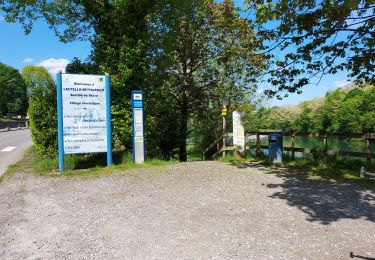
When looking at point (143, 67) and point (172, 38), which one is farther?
point (172, 38)

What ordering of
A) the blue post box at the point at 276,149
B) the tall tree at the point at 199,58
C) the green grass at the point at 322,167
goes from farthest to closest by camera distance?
1. the tall tree at the point at 199,58
2. the blue post box at the point at 276,149
3. the green grass at the point at 322,167

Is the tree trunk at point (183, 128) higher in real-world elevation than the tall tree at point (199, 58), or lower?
lower

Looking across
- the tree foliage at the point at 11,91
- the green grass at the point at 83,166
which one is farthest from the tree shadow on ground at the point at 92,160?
the tree foliage at the point at 11,91

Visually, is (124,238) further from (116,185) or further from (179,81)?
(179,81)

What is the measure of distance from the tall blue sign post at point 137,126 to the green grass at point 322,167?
3.10 metres

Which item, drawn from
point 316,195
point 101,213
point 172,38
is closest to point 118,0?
point 172,38

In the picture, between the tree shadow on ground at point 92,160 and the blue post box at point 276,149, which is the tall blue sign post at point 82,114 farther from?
the blue post box at point 276,149

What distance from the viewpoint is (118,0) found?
10.4m

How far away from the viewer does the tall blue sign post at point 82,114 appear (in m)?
9.01

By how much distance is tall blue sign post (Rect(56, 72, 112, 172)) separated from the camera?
901 centimetres

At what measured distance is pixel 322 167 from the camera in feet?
31.6

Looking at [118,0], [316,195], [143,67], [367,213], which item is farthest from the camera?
[143,67]

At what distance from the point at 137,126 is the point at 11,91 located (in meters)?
81.7

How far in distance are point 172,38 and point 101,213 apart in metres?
9.39
